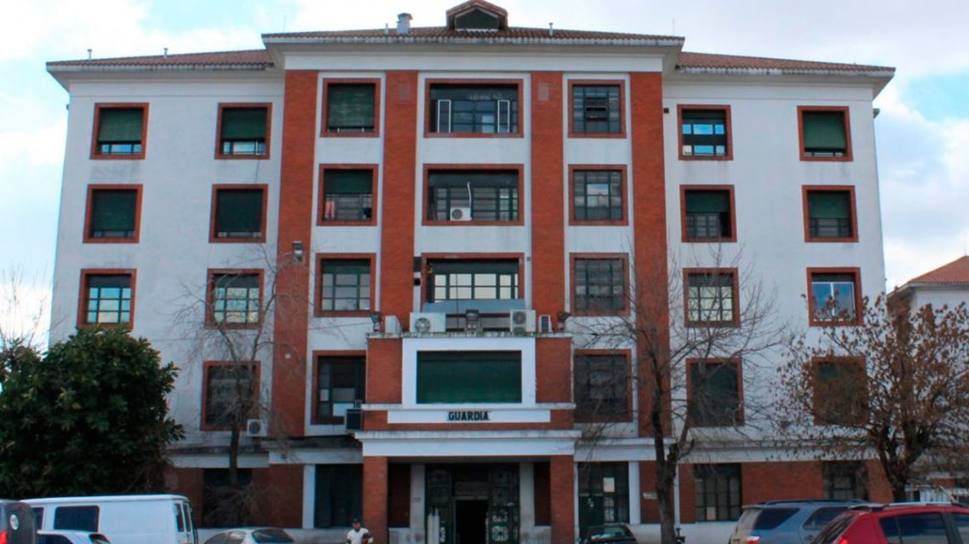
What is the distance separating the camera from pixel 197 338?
3647cm

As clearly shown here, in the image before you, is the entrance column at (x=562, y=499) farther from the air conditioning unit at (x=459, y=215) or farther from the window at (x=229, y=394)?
the window at (x=229, y=394)

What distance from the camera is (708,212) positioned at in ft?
131

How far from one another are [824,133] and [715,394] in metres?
11.5

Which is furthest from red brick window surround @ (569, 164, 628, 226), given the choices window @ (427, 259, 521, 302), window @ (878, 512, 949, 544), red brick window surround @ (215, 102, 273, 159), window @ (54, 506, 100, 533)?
window @ (878, 512, 949, 544)

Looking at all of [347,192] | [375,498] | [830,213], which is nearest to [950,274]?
[830,213]

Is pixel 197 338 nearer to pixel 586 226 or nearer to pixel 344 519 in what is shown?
pixel 344 519

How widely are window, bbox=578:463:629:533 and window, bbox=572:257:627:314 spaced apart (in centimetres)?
544

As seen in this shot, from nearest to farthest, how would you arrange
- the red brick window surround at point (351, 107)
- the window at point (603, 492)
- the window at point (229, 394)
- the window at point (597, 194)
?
the window at point (229, 394) < the window at point (603, 492) < the window at point (597, 194) < the red brick window surround at point (351, 107)

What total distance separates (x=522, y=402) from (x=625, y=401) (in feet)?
14.1

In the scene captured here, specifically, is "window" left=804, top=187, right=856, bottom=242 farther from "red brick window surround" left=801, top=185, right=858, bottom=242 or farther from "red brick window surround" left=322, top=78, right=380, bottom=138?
"red brick window surround" left=322, top=78, right=380, bottom=138

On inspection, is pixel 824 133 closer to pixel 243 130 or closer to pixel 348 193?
pixel 348 193

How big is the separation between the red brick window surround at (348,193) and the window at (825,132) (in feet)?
52.9

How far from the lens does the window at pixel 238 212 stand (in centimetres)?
3934

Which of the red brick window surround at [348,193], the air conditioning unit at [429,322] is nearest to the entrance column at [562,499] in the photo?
the air conditioning unit at [429,322]
